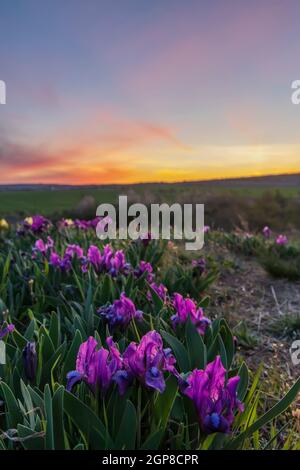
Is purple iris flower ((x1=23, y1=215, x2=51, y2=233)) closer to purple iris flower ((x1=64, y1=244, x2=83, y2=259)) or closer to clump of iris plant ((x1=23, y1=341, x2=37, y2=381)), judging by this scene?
purple iris flower ((x1=64, y1=244, x2=83, y2=259))

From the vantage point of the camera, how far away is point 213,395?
1.12 metres

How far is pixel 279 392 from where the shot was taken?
6.33 feet

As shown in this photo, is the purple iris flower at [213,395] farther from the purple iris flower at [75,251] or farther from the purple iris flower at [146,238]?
the purple iris flower at [146,238]

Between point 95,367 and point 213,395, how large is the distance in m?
0.34

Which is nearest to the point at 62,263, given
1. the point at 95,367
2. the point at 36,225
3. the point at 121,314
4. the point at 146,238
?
the point at 146,238

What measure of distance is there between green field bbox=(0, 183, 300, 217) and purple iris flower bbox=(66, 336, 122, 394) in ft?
49.3

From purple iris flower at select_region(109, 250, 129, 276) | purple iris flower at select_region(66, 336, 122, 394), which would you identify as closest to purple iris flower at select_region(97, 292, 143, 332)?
purple iris flower at select_region(66, 336, 122, 394)

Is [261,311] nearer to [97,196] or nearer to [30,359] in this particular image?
[30,359]

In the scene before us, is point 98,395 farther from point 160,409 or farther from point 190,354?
point 190,354

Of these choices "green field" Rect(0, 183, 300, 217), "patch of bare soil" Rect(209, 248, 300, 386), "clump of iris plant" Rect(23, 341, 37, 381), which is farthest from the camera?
"green field" Rect(0, 183, 300, 217)

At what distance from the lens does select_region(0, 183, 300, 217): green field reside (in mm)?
18125

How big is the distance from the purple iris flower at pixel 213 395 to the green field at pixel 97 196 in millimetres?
15115

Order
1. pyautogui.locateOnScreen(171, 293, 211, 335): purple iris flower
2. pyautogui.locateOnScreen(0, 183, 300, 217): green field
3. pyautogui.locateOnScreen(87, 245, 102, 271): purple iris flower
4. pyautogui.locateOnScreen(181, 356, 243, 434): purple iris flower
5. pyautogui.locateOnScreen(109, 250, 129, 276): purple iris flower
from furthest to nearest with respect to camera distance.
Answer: pyautogui.locateOnScreen(0, 183, 300, 217): green field → pyautogui.locateOnScreen(87, 245, 102, 271): purple iris flower → pyautogui.locateOnScreen(109, 250, 129, 276): purple iris flower → pyautogui.locateOnScreen(171, 293, 211, 335): purple iris flower → pyautogui.locateOnScreen(181, 356, 243, 434): purple iris flower
